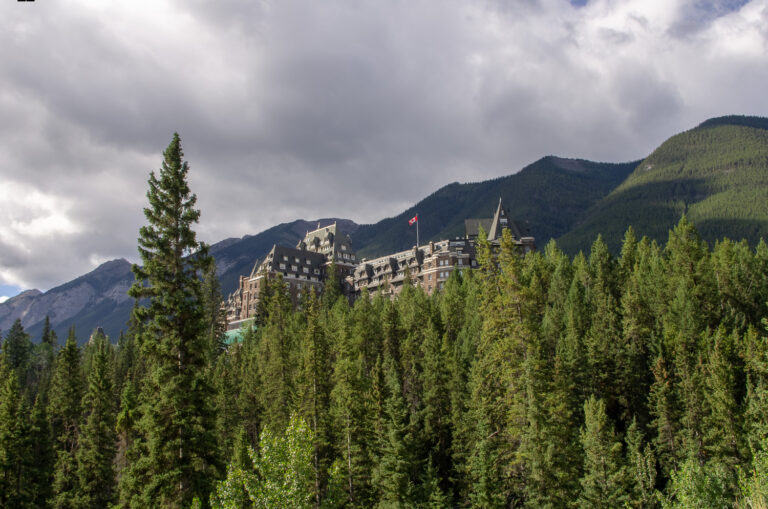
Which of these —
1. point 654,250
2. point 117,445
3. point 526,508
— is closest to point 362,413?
point 526,508

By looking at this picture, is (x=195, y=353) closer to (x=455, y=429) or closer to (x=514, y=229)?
(x=455, y=429)

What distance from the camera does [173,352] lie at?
1246 inches

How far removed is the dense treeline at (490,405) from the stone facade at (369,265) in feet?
159

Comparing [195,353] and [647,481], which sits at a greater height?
[195,353]

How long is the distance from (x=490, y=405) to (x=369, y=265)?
10904 cm

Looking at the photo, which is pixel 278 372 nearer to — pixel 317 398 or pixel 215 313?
pixel 317 398

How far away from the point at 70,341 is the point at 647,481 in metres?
65.4

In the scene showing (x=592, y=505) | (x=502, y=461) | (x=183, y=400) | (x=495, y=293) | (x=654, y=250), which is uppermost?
(x=654, y=250)

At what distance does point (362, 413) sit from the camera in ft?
191

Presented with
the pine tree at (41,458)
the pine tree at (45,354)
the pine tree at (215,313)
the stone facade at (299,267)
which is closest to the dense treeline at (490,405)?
the pine tree at (41,458)

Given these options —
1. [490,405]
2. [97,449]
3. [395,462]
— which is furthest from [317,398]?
[97,449]

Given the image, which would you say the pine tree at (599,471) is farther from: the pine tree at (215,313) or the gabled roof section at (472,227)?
the gabled roof section at (472,227)

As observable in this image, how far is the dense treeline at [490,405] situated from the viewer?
1706 inches

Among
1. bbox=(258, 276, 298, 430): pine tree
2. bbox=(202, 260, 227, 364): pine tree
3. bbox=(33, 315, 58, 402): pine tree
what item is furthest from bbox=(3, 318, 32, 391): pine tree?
bbox=(258, 276, 298, 430): pine tree
